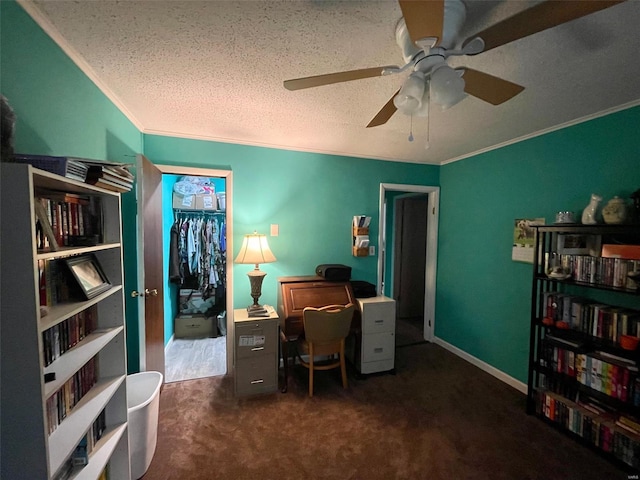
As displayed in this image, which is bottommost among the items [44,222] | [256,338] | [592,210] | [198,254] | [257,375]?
[257,375]

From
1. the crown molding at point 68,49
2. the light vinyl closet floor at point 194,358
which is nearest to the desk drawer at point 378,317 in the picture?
the light vinyl closet floor at point 194,358

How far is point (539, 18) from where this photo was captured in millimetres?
785

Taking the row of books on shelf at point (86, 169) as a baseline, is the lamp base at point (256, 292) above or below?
below

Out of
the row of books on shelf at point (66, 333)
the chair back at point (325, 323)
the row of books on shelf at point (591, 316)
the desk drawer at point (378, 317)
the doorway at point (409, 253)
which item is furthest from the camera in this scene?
the doorway at point (409, 253)

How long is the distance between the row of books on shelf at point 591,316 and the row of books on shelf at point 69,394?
9.59 feet

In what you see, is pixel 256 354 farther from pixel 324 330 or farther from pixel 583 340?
pixel 583 340

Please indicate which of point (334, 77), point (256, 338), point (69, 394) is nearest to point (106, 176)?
point (69, 394)

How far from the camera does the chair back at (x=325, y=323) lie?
2.17m

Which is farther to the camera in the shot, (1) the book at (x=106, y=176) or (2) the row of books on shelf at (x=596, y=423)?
(2) the row of books on shelf at (x=596, y=423)

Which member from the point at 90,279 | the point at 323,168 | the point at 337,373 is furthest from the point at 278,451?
the point at 323,168

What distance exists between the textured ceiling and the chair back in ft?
5.17

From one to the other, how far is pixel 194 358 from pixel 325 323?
1.72m

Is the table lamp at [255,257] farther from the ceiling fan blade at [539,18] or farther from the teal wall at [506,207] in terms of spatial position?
the teal wall at [506,207]

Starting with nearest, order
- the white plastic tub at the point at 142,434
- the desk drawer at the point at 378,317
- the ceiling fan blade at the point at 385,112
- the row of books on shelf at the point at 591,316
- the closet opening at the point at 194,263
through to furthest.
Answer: the ceiling fan blade at the point at 385,112, the white plastic tub at the point at 142,434, the row of books on shelf at the point at 591,316, the desk drawer at the point at 378,317, the closet opening at the point at 194,263
